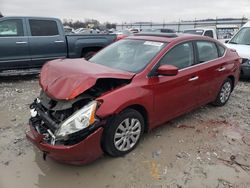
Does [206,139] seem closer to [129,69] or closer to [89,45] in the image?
[129,69]

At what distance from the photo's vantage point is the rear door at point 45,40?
8250 mm

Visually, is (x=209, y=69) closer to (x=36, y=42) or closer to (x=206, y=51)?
(x=206, y=51)

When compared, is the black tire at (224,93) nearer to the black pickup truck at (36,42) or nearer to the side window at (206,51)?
the side window at (206,51)

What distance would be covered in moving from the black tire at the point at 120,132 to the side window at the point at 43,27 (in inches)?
222

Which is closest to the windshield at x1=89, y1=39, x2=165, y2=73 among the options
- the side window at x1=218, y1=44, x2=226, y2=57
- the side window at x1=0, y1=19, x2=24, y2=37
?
the side window at x1=218, y1=44, x2=226, y2=57

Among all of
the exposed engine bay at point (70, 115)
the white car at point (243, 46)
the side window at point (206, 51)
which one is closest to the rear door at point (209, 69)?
the side window at point (206, 51)

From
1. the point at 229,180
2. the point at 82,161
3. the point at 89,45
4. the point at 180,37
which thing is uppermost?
the point at 180,37

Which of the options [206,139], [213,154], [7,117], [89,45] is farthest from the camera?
[89,45]

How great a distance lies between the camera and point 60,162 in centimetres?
360

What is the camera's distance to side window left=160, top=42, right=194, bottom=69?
4.34 metres

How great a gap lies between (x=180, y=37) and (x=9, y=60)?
17.3 feet

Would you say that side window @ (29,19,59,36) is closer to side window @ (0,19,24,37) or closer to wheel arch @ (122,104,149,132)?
side window @ (0,19,24,37)

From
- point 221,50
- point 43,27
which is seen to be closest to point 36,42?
point 43,27

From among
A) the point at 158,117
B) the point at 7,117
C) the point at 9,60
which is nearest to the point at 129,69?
the point at 158,117
